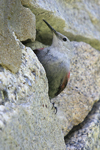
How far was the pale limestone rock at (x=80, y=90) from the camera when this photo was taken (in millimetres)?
2287

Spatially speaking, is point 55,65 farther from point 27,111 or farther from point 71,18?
point 71,18

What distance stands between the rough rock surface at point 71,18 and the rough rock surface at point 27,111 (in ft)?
1.96

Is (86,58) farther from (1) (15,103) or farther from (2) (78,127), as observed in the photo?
(1) (15,103)

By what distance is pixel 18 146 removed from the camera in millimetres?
964

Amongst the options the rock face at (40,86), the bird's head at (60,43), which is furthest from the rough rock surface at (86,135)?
the bird's head at (60,43)

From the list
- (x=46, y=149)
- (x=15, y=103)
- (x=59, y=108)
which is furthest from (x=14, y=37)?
(x=59, y=108)

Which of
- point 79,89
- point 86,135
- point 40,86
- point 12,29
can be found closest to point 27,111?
point 40,86

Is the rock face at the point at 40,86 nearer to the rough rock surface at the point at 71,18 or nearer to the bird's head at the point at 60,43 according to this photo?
the rough rock surface at the point at 71,18

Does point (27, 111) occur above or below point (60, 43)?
above

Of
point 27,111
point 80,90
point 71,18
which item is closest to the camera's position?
point 27,111

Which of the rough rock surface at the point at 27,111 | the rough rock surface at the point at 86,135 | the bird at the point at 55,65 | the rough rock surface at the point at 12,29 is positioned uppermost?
the rough rock surface at the point at 12,29

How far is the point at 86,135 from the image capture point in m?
2.12

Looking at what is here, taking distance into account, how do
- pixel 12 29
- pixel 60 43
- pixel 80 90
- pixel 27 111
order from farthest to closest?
1. pixel 80 90
2. pixel 60 43
3. pixel 12 29
4. pixel 27 111

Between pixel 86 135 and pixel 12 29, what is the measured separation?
1488mm
